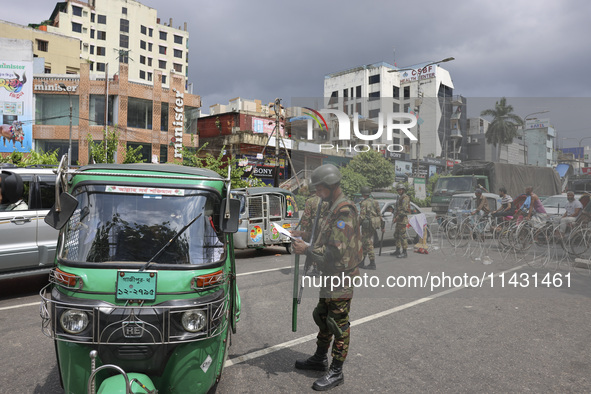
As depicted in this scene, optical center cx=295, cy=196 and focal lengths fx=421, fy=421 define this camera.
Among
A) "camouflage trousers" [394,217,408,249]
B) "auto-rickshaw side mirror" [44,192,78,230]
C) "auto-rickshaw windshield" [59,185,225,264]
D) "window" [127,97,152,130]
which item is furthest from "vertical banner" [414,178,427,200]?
"window" [127,97,152,130]

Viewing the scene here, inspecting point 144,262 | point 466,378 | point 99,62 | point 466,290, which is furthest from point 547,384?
point 99,62

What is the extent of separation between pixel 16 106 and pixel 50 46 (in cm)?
1598

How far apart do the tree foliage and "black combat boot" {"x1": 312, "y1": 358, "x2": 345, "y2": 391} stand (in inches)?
200

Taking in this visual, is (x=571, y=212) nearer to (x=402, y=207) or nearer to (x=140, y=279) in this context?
(x=402, y=207)

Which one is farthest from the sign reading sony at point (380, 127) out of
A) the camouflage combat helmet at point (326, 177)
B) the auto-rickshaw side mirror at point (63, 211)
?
the auto-rickshaw side mirror at point (63, 211)

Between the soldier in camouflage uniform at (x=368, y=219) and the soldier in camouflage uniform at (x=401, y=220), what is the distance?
0.75 m

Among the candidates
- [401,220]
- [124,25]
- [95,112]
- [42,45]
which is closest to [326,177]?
[401,220]

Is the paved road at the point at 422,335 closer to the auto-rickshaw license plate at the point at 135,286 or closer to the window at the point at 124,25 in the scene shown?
the auto-rickshaw license plate at the point at 135,286

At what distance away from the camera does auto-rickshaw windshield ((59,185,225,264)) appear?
327 centimetres

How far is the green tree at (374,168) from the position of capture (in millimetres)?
5875

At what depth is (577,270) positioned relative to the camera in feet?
23.2

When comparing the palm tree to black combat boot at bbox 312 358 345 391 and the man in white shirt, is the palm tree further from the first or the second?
black combat boot at bbox 312 358 345 391

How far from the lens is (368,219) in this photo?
17.6 ft

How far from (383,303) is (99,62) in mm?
65860
